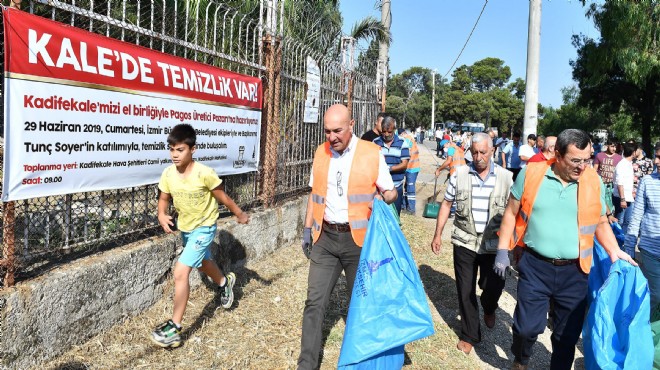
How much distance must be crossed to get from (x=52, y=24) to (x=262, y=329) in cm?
276

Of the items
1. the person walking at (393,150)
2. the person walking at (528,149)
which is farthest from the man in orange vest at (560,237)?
the person walking at (528,149)

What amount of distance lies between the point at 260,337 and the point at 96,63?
2.43 m

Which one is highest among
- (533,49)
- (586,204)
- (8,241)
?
(533,49)

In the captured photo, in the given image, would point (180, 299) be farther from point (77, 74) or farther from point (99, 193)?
point (77, 74)

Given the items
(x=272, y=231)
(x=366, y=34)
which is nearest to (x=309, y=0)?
(x=366, y=34)

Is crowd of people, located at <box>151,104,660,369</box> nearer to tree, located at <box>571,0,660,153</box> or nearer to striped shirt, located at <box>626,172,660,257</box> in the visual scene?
striped shirt, located at <box>626,172,660,257</box>

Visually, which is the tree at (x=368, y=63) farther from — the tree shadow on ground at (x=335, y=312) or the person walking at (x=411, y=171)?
the tree shadow on ground at (x=335, y=312)

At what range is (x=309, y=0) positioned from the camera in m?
12.1

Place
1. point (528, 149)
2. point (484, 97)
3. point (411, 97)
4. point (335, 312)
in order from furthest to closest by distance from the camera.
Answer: point (411, 97) → point (484, 97) → point (528, 149) → point (335, 312)

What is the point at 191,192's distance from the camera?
3758 mm

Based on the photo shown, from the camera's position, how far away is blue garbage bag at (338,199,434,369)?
293cm

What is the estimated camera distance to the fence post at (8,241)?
295 cm

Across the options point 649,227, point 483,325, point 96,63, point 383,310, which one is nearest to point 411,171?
point 483,325

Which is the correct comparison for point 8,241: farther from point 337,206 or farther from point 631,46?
point 631,46
